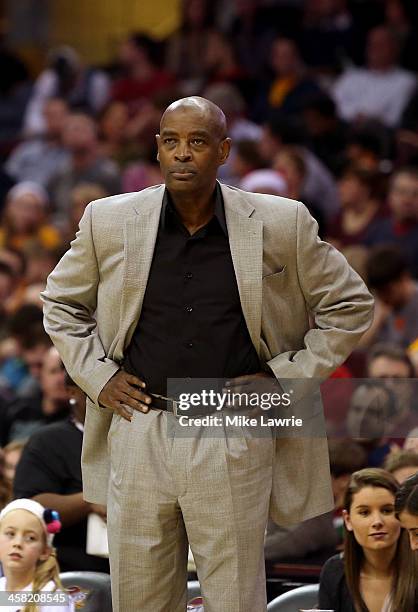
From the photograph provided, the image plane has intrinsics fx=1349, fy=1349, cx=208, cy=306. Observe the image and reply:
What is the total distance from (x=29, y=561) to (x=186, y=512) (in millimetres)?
868

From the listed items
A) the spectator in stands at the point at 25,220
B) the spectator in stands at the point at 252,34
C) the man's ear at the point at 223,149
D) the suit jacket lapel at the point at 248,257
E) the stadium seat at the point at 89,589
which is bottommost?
the stadium seat at the point at 89,589

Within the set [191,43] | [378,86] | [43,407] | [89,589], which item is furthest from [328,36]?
[89,589]

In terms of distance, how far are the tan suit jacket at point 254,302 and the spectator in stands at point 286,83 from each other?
6.42 m

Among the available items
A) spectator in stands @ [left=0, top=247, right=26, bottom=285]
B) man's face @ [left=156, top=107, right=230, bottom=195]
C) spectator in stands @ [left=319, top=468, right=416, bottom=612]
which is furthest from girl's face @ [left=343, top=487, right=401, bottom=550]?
spectator in stands @ [left=0, top=247, right=26, bottom=285]

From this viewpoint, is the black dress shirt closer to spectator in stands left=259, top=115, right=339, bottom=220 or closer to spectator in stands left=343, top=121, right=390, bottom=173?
spectator in stands left=259, top=115, right=339, bottom=220

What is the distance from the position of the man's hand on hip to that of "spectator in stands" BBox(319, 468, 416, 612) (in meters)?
0.96

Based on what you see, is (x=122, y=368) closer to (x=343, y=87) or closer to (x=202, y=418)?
(x=202, y=418)

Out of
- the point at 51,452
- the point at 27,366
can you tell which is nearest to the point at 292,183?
the point at 27,366

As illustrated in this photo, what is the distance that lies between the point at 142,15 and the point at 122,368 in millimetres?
10395

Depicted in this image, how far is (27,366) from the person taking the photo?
7141mm

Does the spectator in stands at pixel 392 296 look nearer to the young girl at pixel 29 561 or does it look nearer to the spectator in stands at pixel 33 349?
the spectator in stands at pixel 33 349

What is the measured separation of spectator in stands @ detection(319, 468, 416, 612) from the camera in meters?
3.92

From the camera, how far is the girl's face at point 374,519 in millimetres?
3971

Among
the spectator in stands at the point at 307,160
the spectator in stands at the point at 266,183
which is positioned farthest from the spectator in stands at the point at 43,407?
the spectator in stands at the point at 307,160
